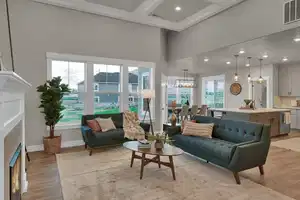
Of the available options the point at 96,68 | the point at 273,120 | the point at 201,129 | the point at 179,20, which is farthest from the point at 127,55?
the point at 273,120

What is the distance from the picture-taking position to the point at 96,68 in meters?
5.53

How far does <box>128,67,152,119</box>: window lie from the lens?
611 centimetres

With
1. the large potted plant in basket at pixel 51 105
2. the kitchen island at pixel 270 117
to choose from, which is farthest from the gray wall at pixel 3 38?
the kitchen island at pixel 270 117

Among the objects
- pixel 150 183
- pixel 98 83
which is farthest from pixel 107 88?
pixel 150 183

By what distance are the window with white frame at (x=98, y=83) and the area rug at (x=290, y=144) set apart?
3.65 meters

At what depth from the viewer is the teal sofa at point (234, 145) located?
2977 millimetres

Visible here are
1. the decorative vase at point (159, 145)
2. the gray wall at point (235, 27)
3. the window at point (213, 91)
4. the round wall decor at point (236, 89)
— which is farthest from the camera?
the window at point (213, 91)

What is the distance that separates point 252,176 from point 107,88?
162 inches

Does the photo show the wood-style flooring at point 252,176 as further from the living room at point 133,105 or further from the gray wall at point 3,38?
the gray wall at point 3,38

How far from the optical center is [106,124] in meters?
4.83

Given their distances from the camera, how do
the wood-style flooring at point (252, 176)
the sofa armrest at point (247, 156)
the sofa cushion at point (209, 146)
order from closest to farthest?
1. the wood-style flooring at point (252, 176)
2. the sofa armrest at point (247, 156)
3. the sofa cushion at point (209, 146)

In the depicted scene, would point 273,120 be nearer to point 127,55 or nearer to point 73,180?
point 127,55

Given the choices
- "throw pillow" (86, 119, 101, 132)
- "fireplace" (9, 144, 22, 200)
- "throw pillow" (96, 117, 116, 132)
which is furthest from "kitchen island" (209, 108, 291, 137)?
"fireplace" (9, 144, 22, 200)

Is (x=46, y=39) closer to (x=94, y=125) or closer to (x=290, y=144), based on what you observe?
(x=94, y=125)
